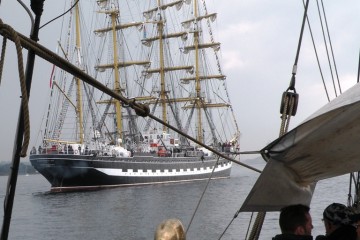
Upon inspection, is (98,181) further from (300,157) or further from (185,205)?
(300,157)

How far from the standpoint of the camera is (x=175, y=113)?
54781 mm

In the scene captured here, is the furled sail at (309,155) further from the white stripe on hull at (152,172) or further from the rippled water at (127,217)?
the white stripe on hull at (152,172)

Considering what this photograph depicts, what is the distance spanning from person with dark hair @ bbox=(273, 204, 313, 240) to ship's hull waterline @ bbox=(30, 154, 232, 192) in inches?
1484

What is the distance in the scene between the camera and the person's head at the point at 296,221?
267 cm

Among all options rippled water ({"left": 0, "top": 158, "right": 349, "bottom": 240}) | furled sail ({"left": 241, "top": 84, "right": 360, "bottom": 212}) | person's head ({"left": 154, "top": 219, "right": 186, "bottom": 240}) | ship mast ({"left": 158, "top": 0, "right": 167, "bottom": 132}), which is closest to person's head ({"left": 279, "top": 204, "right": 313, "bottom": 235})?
furled sail ({"left": 241, "top": 84, "right": 360, "bottom": 212})

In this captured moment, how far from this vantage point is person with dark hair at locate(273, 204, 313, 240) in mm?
2645

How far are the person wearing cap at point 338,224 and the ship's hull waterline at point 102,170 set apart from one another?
3742 centimetres

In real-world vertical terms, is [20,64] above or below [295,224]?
above

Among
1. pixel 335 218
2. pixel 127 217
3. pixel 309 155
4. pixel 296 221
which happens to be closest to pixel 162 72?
pixel 127 217

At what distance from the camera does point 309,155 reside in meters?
→ 3.28

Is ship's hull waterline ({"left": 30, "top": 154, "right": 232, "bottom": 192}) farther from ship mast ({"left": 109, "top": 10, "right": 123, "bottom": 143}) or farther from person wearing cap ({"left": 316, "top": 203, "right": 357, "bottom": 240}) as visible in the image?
person wearing cap ({"left": 316, "top": 203, "right": 357, "bottom": 240})

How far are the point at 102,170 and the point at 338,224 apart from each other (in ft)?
129

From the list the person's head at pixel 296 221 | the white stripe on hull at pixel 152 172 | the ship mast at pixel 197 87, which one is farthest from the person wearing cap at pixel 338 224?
the ship mast at pixel 197 87

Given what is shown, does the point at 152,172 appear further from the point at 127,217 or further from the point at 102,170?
the point at 127,217
